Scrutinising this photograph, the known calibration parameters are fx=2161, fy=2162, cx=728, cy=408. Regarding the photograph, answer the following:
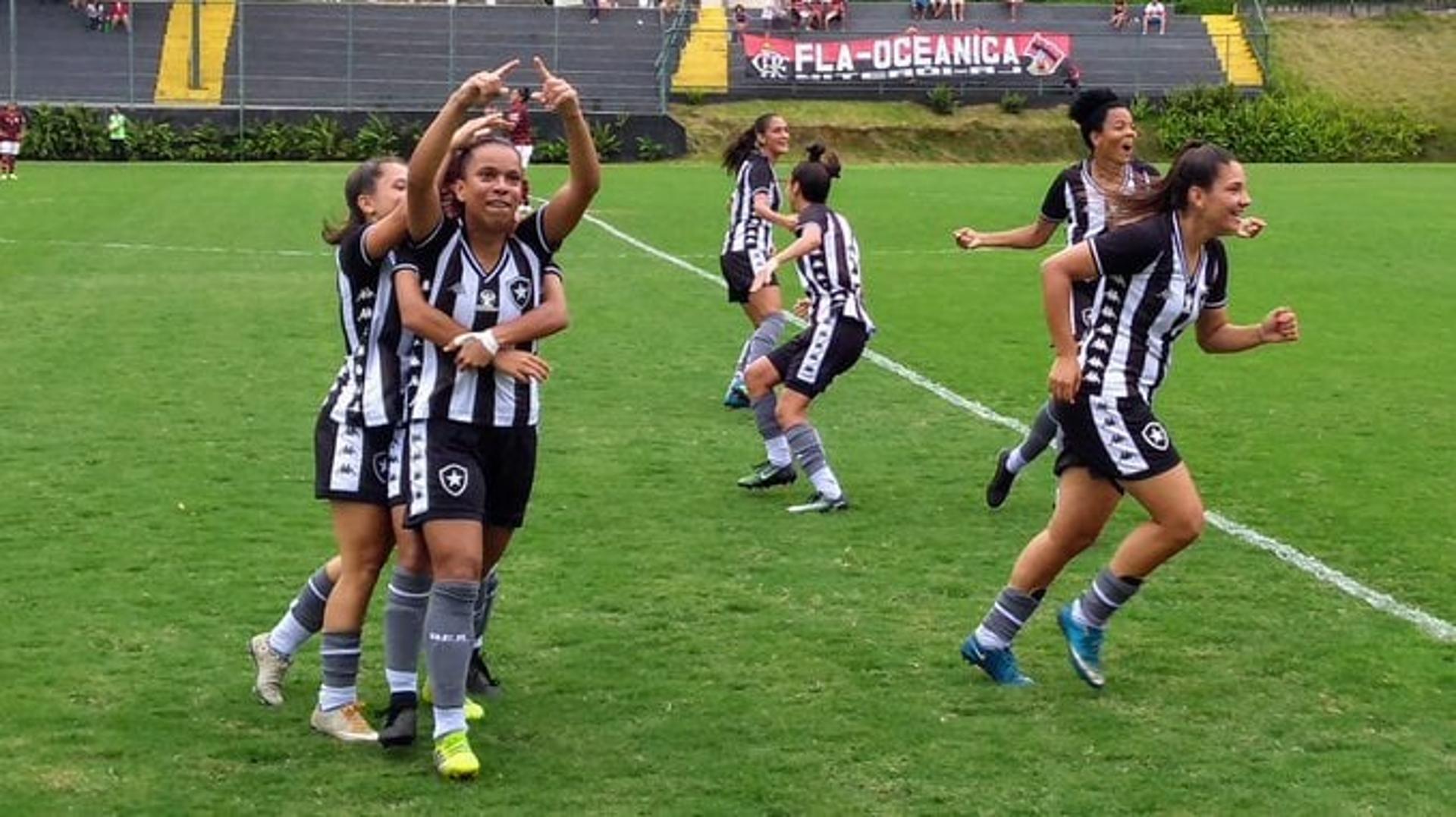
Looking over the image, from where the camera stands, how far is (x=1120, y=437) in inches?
274

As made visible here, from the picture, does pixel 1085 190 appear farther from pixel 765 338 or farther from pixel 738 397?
pixel 738 397

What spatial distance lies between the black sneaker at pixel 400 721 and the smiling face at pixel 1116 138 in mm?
4740

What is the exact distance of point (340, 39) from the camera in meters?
55.7

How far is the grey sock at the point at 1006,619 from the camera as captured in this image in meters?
7.26

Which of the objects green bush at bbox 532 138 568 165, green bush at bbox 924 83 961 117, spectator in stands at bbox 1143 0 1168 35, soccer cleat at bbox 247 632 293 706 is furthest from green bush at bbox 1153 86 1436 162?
soccer cleat at bbox 247 632 293 706

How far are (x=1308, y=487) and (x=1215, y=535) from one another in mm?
1429

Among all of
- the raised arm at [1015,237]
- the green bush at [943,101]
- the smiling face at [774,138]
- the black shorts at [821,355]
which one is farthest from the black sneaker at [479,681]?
the green bush at [943,101]

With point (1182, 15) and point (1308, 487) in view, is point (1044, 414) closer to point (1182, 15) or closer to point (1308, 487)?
point (1308, 487)

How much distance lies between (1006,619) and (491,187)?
2388 mm

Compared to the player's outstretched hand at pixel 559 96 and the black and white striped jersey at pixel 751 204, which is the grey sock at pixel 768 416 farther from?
the player's outstretched hand at pixel 559 96

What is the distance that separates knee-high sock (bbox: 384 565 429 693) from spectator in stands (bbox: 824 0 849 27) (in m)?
52.2

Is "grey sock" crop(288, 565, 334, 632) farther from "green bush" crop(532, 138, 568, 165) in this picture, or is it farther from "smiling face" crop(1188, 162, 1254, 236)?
"green bush" crop(532, 138, 568, 165)

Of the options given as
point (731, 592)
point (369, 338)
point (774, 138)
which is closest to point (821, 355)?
point (731, 592)

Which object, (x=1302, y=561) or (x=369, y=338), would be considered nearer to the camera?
(x=369, y=338)
